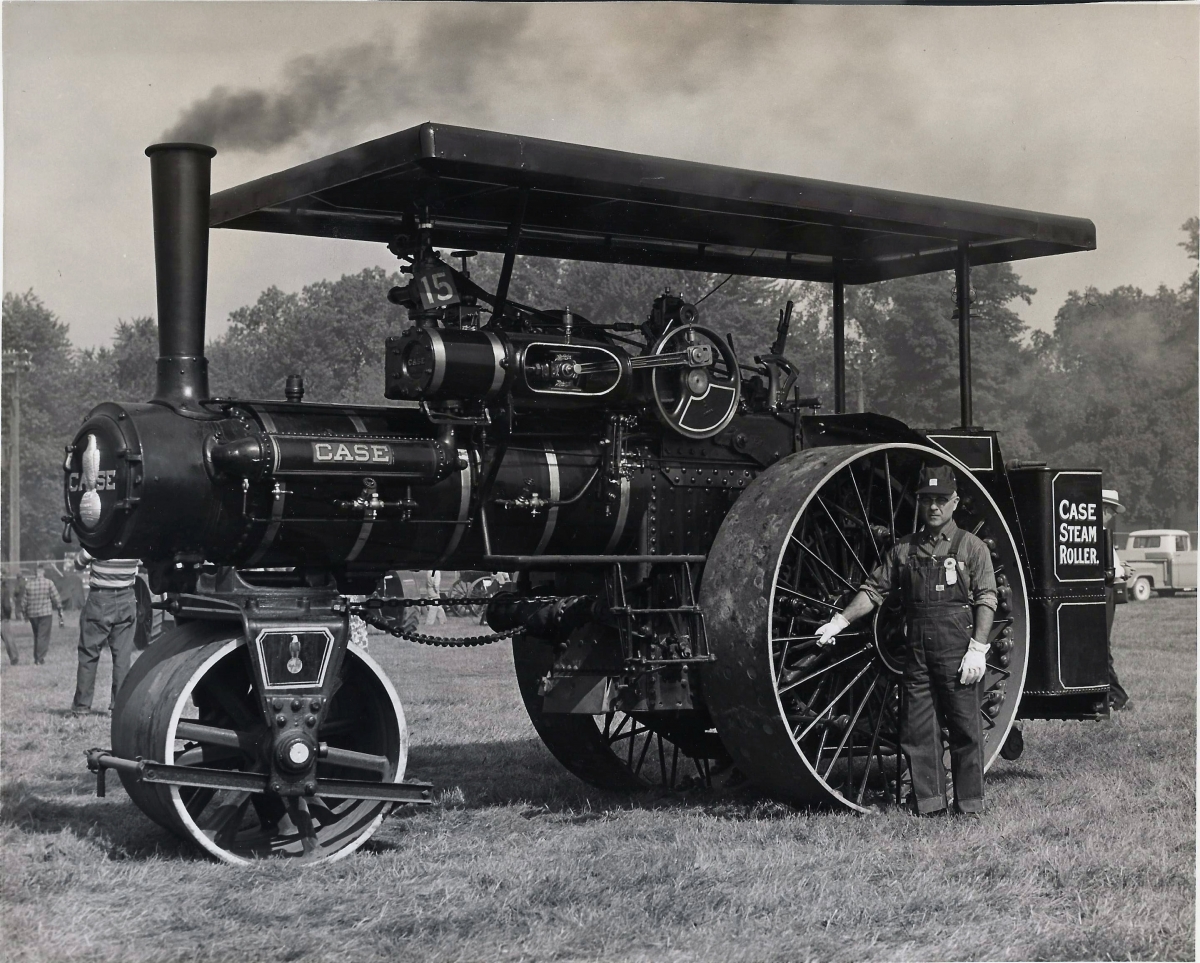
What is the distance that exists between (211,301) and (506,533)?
38989mm

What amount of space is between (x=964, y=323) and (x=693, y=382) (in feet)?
6.24

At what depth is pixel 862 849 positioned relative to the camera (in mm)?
5430

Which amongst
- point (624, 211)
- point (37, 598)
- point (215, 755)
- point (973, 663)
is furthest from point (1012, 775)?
point (37, 598)

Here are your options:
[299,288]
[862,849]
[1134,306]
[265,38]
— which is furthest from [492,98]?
[299,288]

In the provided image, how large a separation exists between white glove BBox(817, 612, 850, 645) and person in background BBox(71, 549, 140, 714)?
6.11 metres

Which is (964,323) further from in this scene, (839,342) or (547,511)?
(547,511)

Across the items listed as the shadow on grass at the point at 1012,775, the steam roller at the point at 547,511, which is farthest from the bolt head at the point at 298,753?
the shadow on grass at the point at 1012,775

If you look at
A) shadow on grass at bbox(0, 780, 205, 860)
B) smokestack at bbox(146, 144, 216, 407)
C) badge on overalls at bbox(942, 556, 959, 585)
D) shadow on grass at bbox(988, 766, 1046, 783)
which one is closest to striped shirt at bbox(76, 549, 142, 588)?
shadow on grass at bbox(0, 780, 205, 860)

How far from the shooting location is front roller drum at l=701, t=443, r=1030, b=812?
5773 millimetres

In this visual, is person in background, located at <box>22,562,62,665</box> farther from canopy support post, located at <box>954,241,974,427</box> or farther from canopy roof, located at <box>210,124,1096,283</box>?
canopy support post, located at <box>954,241,974,427</box>

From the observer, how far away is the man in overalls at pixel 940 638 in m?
6.04

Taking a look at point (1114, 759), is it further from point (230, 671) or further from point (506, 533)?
point (230, 671)

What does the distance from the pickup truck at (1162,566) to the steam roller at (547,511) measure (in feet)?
67.9

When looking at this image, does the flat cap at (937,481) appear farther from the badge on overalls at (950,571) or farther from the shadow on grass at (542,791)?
the shadow on grass at (542,791)
